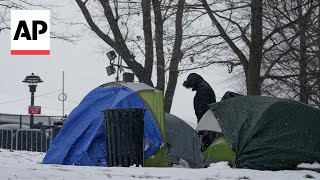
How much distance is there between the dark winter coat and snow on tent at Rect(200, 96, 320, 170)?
1.82 m

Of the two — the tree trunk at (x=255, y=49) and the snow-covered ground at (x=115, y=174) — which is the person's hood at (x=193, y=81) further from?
the tree trunk at (x=255, y=49)

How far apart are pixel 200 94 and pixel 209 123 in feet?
3.39

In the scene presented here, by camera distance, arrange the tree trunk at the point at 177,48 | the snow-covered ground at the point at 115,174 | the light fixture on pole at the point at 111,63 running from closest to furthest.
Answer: the snow-covered ground at the point at 115,174 → the light fixture on pole at the point at 111,63 → the tree trunk at the point at 177,48

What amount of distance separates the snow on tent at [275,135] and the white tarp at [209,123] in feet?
2.44

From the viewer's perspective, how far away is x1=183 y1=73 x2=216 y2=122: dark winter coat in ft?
44.6

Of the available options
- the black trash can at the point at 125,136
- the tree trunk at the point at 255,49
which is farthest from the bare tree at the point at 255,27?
the black trash can at the point at 125,136

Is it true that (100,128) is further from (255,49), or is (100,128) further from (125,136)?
(255,49)

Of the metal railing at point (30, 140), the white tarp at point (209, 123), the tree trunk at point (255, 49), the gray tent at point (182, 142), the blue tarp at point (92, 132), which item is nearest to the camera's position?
the blue tarp at point (92, 132)

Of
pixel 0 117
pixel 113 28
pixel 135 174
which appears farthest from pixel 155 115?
pixel 0 117

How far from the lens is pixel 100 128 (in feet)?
38.7

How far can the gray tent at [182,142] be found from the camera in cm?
1305

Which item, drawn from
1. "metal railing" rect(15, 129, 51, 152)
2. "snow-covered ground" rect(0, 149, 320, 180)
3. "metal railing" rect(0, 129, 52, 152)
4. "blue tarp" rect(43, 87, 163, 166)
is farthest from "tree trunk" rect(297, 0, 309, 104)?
"snow-covered ground" rect(0, 149, 320, 180)

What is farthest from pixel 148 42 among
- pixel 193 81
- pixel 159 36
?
pixel 193 81

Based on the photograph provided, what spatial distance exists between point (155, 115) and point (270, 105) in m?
2.31
